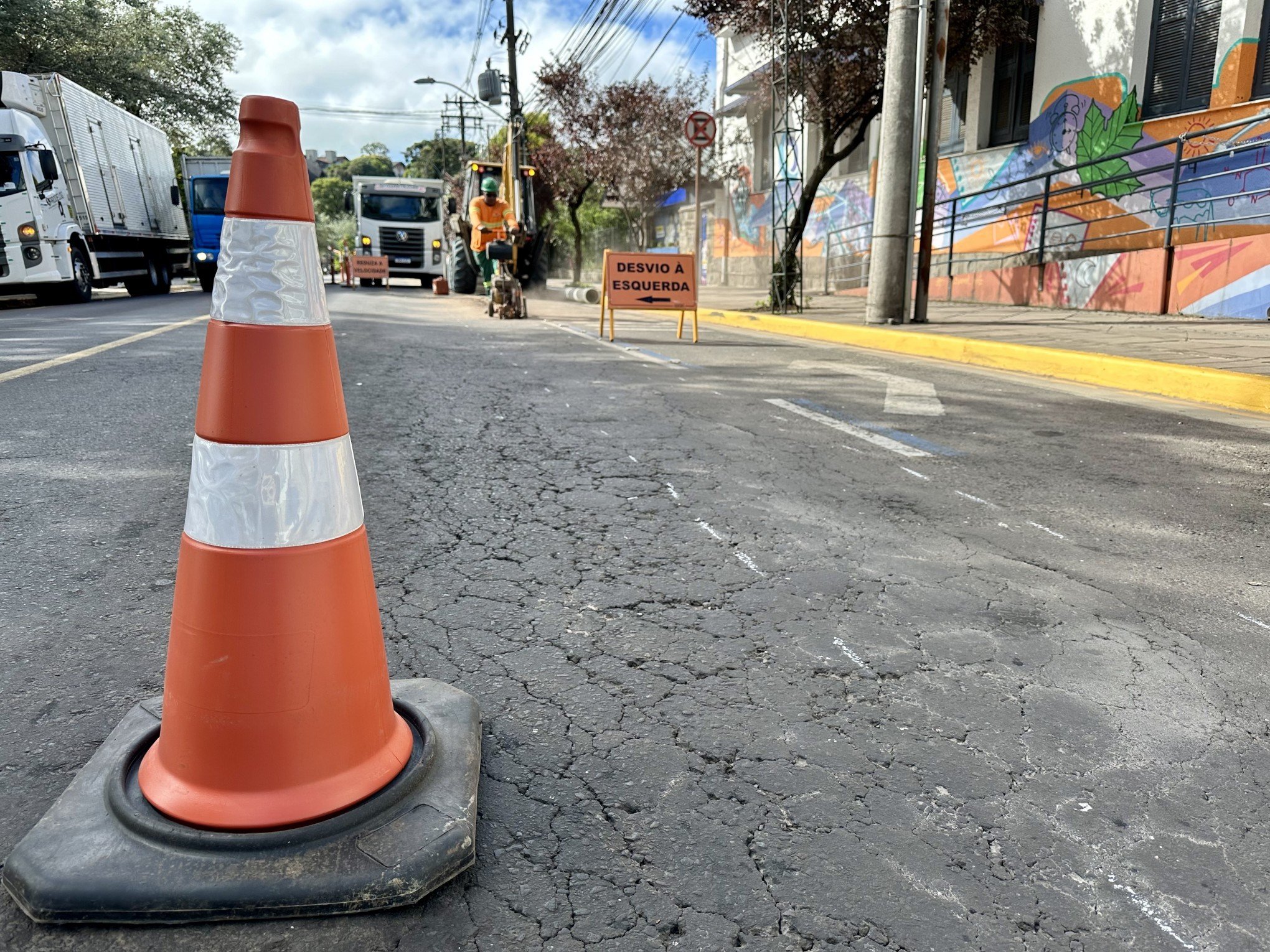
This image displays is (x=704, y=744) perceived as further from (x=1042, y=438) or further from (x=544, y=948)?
(x=1042, y=438)

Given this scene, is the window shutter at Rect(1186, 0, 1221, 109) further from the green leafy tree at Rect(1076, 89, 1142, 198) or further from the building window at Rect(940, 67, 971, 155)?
the building window at Rect(940, 67, 971, 155)

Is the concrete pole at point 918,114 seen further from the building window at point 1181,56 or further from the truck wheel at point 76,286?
the truck wheel at point 76,286

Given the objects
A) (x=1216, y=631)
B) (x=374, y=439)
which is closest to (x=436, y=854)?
(x=1216, y=631)

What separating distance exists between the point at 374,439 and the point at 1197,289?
33.3 ft

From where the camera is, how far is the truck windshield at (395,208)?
26562 mm

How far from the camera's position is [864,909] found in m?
1.38

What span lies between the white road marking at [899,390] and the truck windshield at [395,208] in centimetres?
2133

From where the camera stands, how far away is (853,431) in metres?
5.03

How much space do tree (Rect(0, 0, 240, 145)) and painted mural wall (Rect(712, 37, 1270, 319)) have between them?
27393 mm

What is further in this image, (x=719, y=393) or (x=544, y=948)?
(x=719, y=393)

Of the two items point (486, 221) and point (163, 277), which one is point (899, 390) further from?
point (163, 277)

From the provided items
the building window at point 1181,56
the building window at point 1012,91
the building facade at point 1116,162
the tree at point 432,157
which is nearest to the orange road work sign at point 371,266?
the building facade at point 1116,162

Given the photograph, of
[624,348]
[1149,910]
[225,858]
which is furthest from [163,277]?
[1149,910]

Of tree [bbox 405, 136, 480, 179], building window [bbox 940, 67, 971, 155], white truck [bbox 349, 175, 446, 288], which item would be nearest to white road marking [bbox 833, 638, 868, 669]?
building window [bbox 940, 67, 971, 155]
